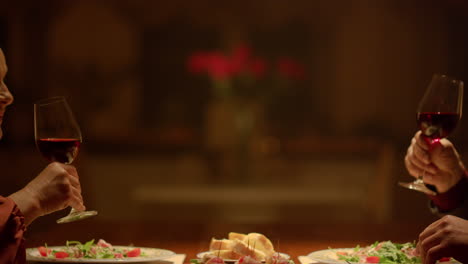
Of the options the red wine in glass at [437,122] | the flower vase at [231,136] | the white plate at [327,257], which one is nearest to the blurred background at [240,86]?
the flower vase at [231,136]

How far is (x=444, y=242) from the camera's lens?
1554 millimetres

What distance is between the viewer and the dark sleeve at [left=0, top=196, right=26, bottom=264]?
1.40 m

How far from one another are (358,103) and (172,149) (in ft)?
6.85

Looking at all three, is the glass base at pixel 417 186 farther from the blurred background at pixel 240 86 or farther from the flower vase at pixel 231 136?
the flower vase at pixel 231 136

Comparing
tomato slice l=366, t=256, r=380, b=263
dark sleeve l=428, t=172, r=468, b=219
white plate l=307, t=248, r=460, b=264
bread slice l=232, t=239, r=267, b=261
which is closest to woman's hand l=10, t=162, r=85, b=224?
bread slice l=232, t=239, r=267, b=261

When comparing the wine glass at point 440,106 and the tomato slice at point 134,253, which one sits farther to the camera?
the wine glass at point 440,106

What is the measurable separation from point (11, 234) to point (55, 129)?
49cm

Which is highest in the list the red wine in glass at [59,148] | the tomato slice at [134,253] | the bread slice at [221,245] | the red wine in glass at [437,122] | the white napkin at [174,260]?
the red wine in glass at [437,122]

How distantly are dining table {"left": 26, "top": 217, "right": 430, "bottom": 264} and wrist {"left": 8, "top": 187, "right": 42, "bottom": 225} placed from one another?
478mm

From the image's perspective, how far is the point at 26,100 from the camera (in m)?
7.30

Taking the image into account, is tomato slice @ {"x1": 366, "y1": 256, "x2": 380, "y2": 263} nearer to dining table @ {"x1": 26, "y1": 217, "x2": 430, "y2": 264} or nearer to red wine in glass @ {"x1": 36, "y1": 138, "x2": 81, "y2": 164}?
dining table @ {"x1": 26, "y1": 217, "x2": 430, "y2": 264}

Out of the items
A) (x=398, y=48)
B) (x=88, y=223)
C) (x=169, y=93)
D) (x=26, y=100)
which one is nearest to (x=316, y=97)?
(x=398, y=48)

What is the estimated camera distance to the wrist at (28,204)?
1565mm

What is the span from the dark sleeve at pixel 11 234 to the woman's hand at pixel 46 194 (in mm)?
102
